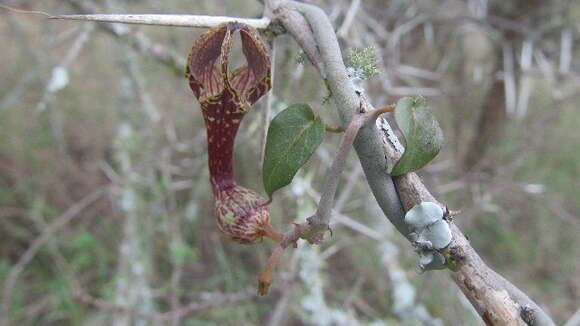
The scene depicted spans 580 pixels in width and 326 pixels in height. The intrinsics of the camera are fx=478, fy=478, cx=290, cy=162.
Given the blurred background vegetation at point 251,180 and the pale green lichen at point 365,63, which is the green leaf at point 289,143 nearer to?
the pale green lichen at point 365,63

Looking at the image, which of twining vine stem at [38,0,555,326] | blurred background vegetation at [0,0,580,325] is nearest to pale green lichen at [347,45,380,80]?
twining vine stem at [38,0,555,326]

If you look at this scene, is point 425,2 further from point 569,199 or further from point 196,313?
point 196,313

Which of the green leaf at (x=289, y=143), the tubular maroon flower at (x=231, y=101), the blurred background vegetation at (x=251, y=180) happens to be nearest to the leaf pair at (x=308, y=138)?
the green leaf at (x=289, y=143)

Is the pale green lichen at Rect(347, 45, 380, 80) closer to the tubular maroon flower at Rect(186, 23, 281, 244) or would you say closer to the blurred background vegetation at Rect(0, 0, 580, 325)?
the tubular maroon flower at Rect(186, 23, 281, 244)

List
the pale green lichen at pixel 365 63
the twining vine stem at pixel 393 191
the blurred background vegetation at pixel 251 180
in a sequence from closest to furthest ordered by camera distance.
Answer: the twining vine stem at pixel 393 191 < the pale green lichen at pixel 365 63 < the blurred background vegetation at pixel 251 180

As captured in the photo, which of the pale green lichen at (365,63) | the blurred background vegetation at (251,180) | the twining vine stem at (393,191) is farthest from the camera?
the blurred background vegetation at (251,180)
